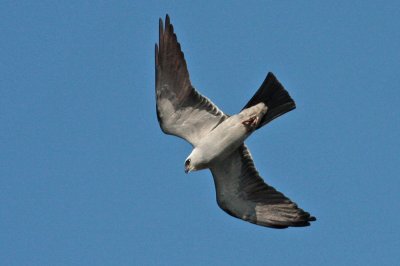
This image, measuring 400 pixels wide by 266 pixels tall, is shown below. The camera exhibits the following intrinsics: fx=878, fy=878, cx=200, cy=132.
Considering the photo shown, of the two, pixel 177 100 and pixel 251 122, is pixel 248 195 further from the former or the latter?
pixel 177 100

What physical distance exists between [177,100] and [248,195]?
2331 millimetres

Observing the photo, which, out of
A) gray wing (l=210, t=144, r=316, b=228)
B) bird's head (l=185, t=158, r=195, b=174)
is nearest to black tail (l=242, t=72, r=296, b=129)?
gray wing (l=210, t=144, r=316, b=228)

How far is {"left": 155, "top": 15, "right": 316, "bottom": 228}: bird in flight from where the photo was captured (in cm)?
1559

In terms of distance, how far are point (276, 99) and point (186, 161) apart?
1957 millimetres

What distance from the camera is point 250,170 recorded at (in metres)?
16.4

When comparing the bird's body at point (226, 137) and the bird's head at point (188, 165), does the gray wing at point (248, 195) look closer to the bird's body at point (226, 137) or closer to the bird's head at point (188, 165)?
the bird's body at point (226, 137)

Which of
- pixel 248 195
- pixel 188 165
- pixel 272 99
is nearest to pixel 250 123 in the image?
pixel 272 99

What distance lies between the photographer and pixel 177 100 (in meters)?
15.8

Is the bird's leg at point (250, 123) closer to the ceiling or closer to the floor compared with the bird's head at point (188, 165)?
closer to the ceiling

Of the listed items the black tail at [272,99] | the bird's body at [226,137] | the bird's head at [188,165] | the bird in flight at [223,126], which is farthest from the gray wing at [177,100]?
the black tail at [272,99]

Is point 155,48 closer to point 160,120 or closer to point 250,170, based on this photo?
point 160,120

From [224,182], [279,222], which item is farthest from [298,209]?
[224,182]

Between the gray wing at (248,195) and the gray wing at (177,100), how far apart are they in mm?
831

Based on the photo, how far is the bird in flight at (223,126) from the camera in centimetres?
1559
